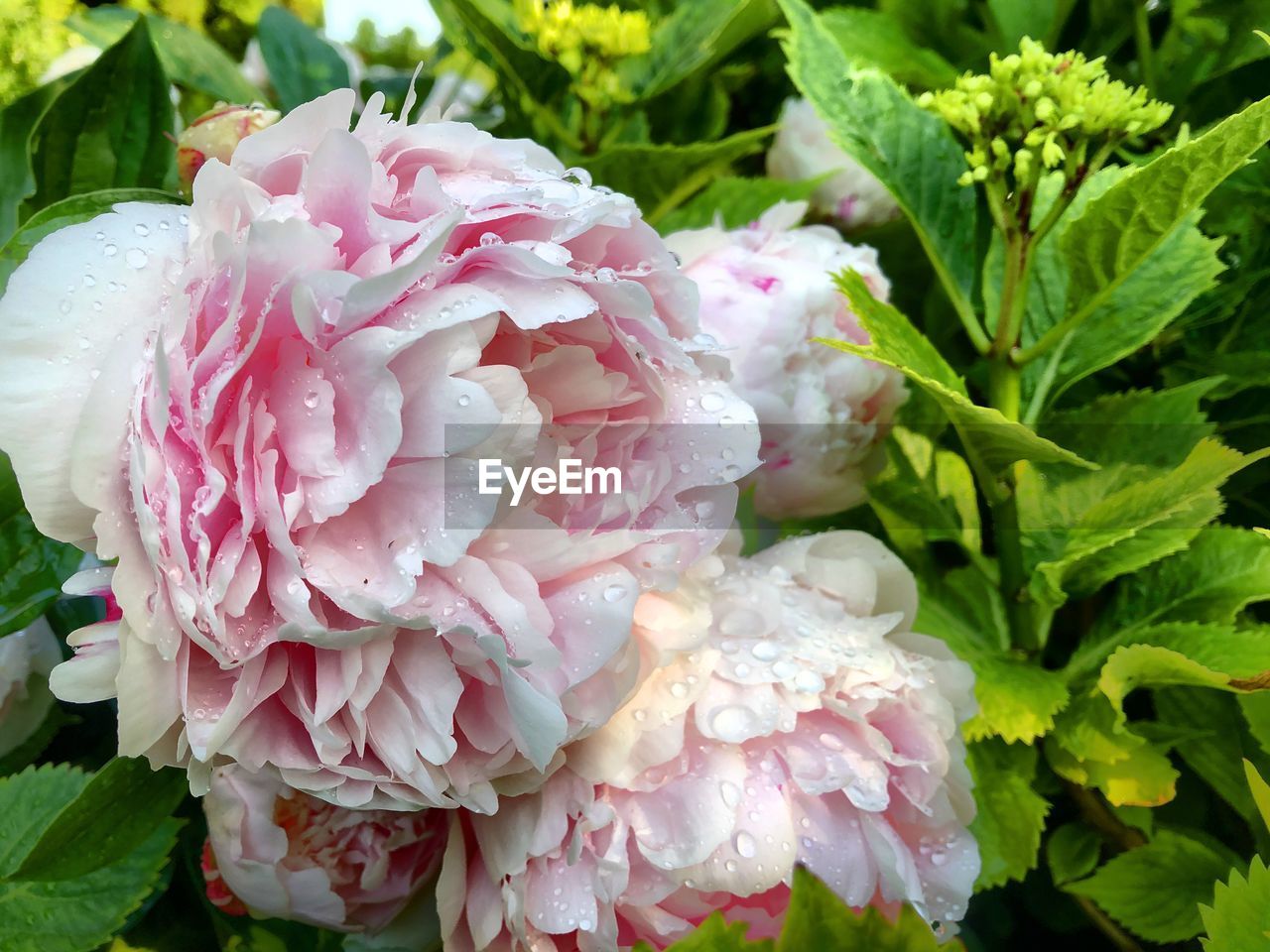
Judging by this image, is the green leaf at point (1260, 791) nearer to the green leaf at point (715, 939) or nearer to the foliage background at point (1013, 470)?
the foliage background at point (1013, 470)

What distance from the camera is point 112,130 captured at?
0.38 metres

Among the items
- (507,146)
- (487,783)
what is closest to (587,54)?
(507,146)

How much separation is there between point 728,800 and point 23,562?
233mm

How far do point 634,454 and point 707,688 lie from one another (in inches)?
2.8

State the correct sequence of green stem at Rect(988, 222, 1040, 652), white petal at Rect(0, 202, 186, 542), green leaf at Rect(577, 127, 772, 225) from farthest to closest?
1. green leaf at Rect(577, 127, 772, 225)
2. green stem at Rect(988, 222, 1040, 652)
3. white petal at Rect(0, 202, 186, 542)

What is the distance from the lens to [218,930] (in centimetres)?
37

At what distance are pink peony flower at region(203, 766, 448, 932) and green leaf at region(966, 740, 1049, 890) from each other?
0.60ft

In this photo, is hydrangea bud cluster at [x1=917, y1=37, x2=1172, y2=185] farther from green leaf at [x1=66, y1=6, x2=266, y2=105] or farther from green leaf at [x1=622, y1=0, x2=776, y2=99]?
green leaf at [x1=66, y1=6, x2=266, y2=105]

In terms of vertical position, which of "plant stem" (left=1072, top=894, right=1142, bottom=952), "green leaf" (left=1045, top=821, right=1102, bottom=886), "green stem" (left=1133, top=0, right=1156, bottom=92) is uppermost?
"green stem" (left=1133, top=0, right=1156, bottom=92)

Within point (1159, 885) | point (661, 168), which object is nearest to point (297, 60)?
point (661, 168)

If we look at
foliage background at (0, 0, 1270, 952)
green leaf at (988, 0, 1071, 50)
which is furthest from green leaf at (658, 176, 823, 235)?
green leaf at (988, 0, 1071, 50)

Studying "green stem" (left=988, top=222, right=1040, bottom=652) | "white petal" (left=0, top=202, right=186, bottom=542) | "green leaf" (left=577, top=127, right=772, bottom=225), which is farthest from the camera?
"green leaf" (left=577, top=127, right=772, bottom=225)

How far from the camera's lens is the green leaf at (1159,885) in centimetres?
34

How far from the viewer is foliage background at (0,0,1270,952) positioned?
0.31 metres
